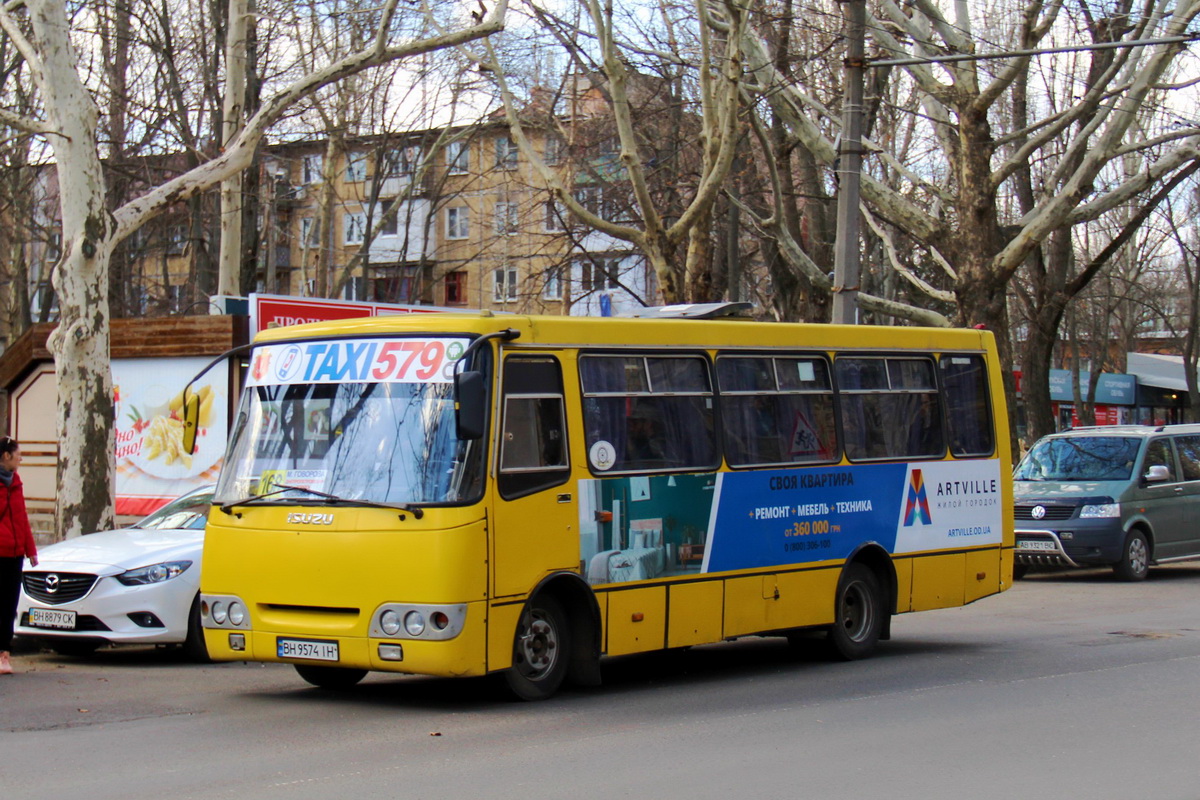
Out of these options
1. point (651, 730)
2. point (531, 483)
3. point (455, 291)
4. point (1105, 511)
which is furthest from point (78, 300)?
point (455, 291)

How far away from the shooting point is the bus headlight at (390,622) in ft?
28.8

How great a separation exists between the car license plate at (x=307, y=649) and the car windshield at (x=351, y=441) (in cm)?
88

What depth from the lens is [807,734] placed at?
27.5 ft

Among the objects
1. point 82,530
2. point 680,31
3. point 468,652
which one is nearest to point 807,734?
point 468,652

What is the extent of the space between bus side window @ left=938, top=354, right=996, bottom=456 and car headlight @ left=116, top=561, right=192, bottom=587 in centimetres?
670

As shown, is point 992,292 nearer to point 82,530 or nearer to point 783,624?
point 783,624

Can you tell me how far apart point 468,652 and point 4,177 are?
2708cm

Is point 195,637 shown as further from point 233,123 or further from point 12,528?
point 233,123

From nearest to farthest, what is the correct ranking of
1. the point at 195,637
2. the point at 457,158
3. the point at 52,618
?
the point at 52,618
the point at 195,637
the point at 457,158

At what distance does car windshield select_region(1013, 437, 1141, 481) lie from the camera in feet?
65.6

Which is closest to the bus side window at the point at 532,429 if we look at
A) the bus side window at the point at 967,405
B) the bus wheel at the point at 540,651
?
the bus wheel at the point at 540,651

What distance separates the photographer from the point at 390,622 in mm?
8781

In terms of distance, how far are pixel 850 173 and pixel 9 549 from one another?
10897 mm

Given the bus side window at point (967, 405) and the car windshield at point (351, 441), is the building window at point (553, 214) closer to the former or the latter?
the bus side window at point (967, 405)
